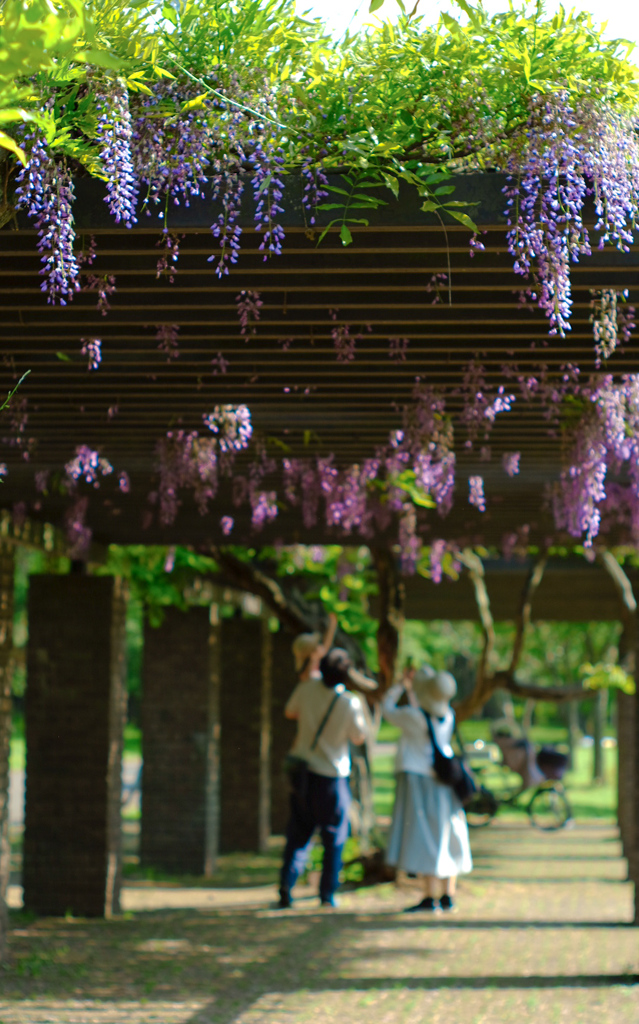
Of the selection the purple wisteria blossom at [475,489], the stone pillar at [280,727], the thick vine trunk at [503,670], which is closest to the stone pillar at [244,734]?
the stone pillar at [280,727]

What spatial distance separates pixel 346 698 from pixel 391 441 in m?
2.99

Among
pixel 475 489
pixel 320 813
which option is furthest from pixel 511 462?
pixel 320 813

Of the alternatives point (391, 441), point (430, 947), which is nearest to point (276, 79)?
point (391, 441)

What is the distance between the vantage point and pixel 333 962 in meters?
6.52

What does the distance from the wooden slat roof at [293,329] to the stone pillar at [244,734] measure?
726 cm

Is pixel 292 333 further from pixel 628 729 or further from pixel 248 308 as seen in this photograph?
pixel 628 729

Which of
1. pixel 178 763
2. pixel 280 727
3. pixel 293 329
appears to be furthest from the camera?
pixel 280 727

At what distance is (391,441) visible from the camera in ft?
15.7

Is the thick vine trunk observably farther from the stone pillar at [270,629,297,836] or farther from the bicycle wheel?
the bicycle wheel

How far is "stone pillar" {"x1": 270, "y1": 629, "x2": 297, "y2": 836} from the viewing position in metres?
13.5

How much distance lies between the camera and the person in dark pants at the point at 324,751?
7.36m

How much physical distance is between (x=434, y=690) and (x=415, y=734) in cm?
44

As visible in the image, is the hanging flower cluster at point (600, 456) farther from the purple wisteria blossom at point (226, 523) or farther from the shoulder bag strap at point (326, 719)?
the shoulder bag strap at point (326, 719)

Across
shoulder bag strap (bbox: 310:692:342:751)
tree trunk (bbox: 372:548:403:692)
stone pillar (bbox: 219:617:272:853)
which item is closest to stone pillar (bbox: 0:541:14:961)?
shoulder bag strap (bbox: 310:692:342:751)
